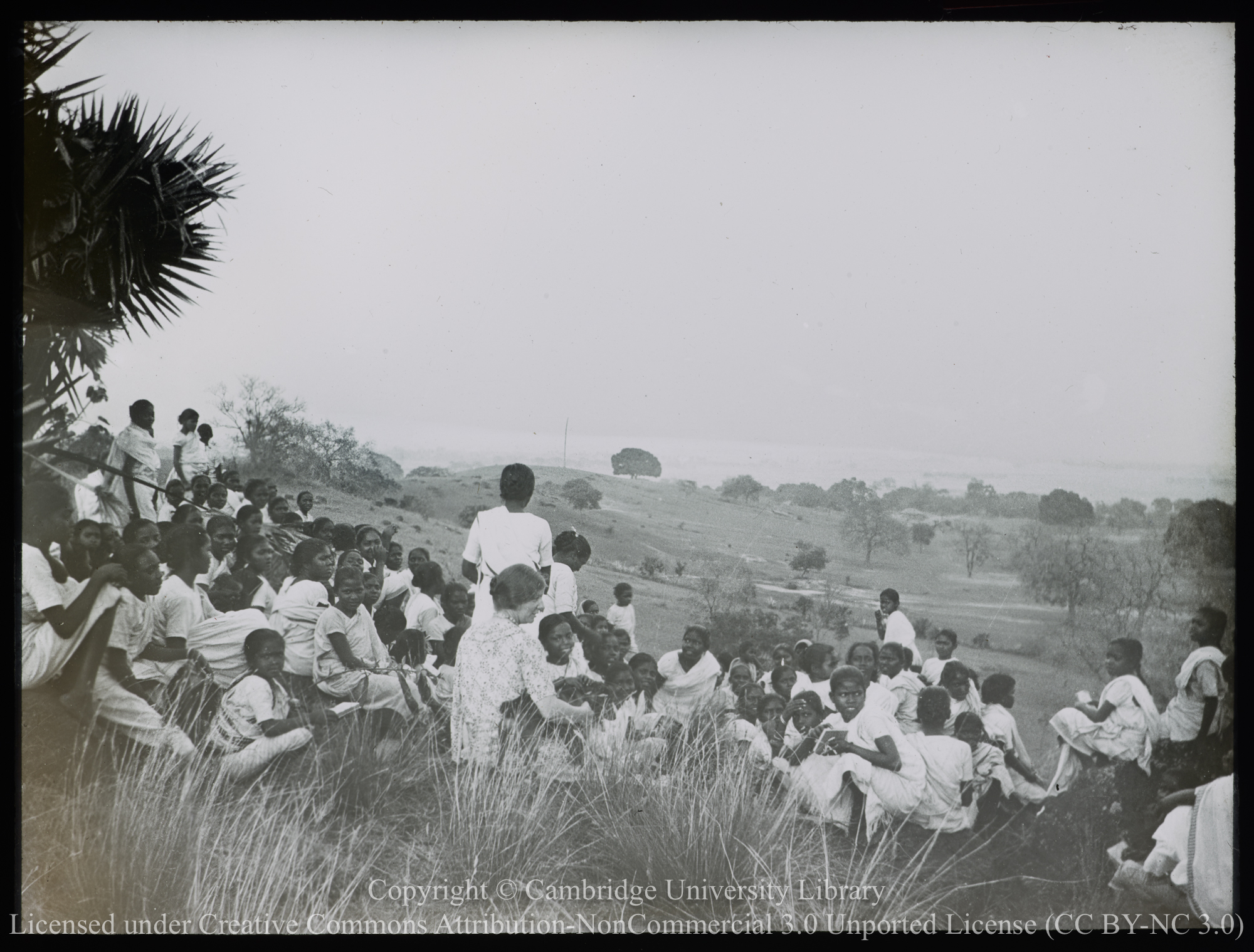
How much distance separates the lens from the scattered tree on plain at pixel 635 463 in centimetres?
408

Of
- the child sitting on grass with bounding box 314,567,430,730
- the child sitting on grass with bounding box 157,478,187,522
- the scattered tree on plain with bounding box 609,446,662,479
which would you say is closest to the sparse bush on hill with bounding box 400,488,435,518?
the child sitting on grass with bounding box 314,567,430,730

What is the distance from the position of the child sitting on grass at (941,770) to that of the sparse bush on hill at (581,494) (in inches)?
66.3

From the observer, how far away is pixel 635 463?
409cm

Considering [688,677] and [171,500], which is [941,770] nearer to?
[688,677]

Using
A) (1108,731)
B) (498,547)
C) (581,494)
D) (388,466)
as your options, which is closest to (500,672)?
(498,547)

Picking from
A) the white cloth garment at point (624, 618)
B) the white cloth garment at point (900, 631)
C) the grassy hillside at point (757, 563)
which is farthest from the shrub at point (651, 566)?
the white cloth garment at point (900, 631)

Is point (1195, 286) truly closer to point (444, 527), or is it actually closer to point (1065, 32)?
point (1065, 32)

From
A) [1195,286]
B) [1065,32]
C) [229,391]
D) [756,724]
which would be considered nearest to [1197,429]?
[1195,286]

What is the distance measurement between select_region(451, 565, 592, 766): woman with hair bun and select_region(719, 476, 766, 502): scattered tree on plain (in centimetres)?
92

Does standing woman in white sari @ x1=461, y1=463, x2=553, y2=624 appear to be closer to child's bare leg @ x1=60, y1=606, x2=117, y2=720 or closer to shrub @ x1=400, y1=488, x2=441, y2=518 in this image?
shrub @ x1=400, y1=488, x2=441, y2=518

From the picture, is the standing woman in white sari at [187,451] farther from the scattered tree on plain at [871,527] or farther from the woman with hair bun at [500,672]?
the scattered tree on plain at [871,527]

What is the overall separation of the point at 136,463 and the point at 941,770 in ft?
12.4

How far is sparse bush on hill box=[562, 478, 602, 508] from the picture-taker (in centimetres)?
405

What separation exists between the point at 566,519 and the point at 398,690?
106 cm
